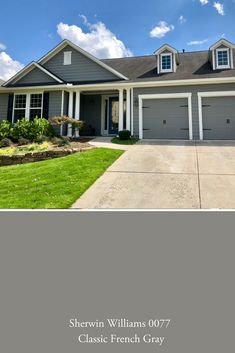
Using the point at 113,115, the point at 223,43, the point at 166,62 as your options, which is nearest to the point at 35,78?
the point at 113,115

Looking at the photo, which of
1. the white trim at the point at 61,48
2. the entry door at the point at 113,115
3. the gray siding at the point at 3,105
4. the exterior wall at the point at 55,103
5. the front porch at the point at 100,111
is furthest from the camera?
the entry door at the point at 113,115

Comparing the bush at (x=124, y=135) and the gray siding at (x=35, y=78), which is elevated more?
the gray siding at (x=35, y=78)

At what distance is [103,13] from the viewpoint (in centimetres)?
1490

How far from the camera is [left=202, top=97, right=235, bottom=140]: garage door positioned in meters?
14.0

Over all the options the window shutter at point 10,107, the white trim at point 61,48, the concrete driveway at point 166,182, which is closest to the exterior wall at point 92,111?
the white trim at point 61,48

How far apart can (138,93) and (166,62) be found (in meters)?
2.78

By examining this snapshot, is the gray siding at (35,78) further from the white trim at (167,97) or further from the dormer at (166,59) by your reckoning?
the dormer at (166,59)

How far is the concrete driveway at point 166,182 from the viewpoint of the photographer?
18.5 feet

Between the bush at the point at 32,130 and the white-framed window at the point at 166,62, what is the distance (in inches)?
299
